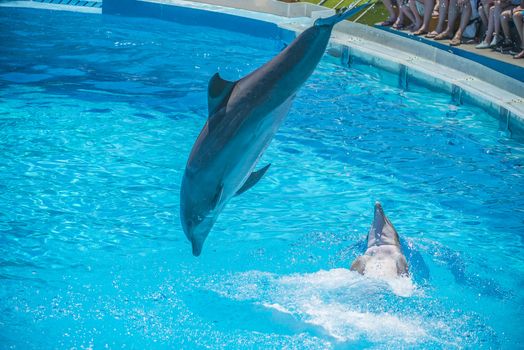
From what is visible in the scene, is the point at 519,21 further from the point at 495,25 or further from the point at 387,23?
the point at 387,23

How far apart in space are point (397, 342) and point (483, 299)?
955 millimetres

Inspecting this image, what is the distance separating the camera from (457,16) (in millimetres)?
10867

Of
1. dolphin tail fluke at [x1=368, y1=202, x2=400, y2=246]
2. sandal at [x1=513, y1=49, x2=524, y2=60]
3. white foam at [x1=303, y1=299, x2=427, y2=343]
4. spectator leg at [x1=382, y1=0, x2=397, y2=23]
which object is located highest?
spectator leg at [x1=382, y1=0, x2=397, y2=23]

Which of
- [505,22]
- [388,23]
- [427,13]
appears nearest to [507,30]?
[505,22]

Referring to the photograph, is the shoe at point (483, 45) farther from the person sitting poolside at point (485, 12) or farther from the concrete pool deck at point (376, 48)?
the concrete pool deck at point (376, 48)

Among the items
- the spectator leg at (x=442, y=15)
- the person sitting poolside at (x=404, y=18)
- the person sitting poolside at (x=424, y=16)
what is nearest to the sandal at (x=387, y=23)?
the person sitting poolside at (x=404, y=18)

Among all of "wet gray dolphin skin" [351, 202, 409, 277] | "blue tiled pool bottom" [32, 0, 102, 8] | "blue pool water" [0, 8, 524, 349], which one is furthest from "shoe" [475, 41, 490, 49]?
"blue tiled pool bottom" [32, 0, 102, 8]

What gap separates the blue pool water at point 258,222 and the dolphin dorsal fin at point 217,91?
2.18 m

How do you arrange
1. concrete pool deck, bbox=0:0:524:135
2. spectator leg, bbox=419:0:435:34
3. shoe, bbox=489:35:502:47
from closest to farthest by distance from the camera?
concrete pool deck, bbox=0:0:524:135, shoe, bbox=489:35:502:47, spectator leg, bbox=419:0:435:34

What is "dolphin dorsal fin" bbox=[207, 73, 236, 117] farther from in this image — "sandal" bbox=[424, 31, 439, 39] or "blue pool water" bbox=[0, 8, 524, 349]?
"sandal" bbox=[424, 31, 439, 39]

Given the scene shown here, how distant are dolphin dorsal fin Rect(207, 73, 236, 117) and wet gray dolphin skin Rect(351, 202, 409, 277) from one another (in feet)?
8.47

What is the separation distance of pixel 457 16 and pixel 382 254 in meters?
6.89

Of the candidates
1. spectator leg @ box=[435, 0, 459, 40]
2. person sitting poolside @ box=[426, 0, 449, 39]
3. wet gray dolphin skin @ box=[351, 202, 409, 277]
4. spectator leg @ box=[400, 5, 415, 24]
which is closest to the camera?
wet gray dolphin skin @ box=[351, 202, 409, 277]

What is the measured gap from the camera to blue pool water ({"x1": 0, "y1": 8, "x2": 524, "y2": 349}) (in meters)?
4.57
